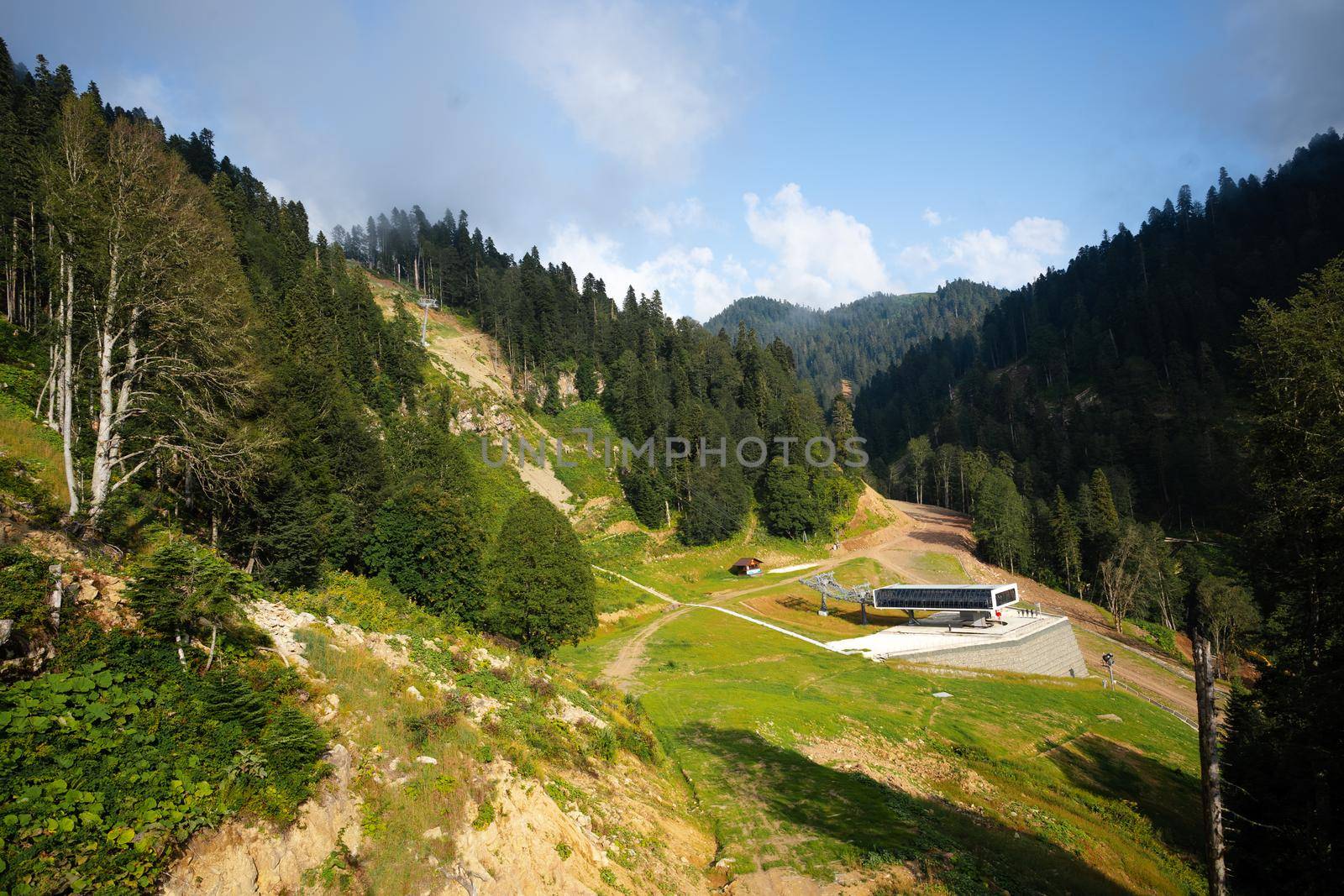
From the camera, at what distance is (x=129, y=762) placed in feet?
25.3

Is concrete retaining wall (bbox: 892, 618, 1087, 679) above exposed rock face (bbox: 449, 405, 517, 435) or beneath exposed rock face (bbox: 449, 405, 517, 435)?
beneath

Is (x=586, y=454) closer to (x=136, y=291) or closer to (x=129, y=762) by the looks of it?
(x=136, y=291)

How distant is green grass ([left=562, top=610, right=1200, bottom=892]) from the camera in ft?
54.0

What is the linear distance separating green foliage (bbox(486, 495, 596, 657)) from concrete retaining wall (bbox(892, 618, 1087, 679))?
2605 centimetres

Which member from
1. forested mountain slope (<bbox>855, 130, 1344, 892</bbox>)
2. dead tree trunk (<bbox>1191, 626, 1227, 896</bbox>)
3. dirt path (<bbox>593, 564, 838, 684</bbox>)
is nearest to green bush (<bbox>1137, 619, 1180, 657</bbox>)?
forested mountain slope (<bbox>855, 130, 1344, 892</bbox>)

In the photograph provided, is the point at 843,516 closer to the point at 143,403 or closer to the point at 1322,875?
the point at 1322,875

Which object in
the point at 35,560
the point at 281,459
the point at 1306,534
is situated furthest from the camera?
the point at 281,459

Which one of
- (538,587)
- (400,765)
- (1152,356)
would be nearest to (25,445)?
(400,765)

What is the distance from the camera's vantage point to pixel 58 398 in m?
23.4

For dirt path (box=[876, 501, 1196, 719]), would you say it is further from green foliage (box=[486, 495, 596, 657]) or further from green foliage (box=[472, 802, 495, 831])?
green foliage (box=[472, 802, 495, 831])

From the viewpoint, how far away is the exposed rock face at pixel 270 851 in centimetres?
744

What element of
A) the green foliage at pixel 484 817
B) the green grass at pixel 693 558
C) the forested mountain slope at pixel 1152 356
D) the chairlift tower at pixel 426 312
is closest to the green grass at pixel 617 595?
the green grass at pixel 693 558

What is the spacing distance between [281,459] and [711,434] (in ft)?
211

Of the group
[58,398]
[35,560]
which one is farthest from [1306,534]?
[58,398]
